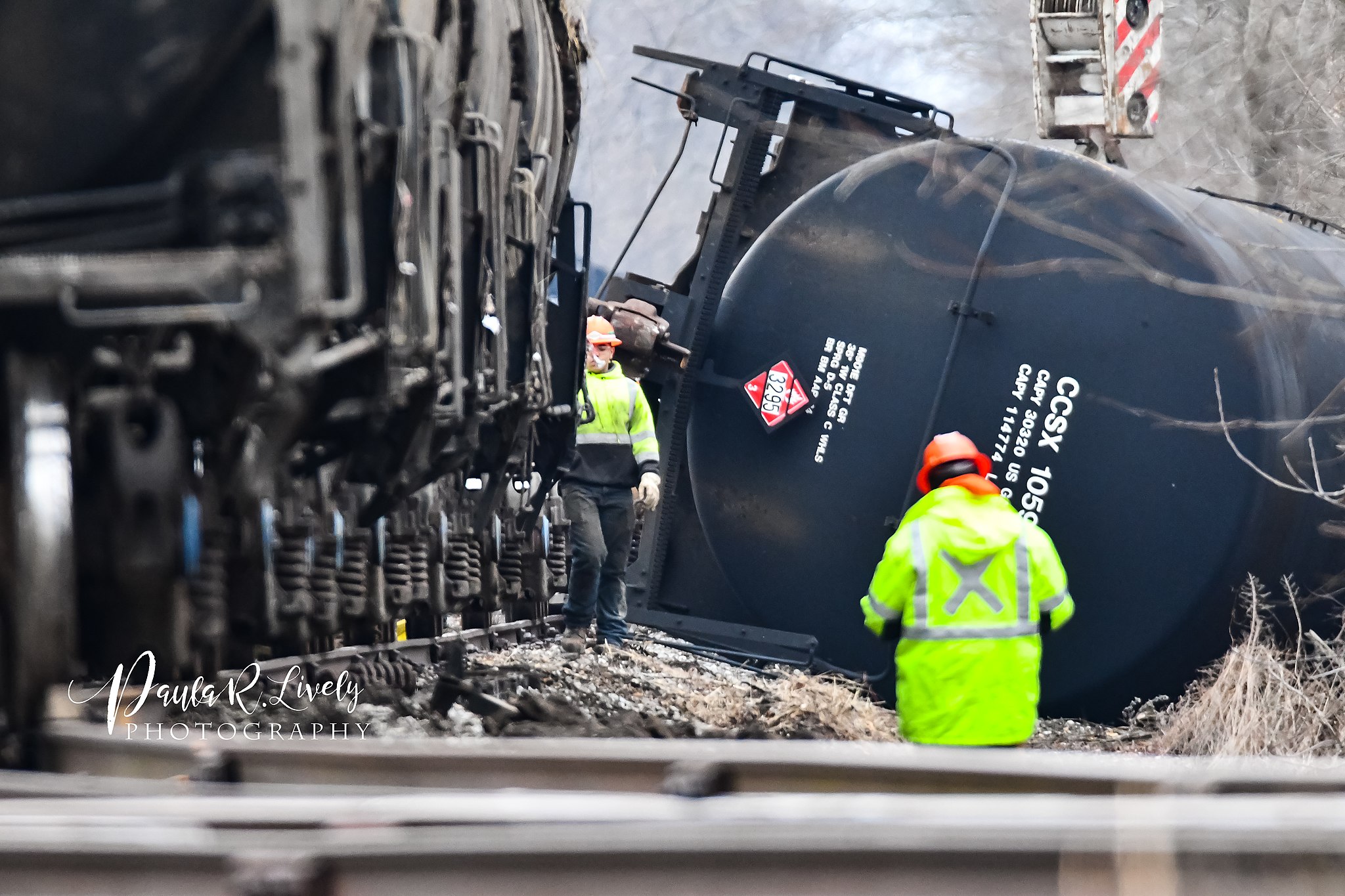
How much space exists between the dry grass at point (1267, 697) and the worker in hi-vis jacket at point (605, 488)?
11.4 ft

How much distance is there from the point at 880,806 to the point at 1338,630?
5.26 meters

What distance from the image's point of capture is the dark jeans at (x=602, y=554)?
926cm

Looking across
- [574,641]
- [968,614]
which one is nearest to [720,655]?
[574,641]

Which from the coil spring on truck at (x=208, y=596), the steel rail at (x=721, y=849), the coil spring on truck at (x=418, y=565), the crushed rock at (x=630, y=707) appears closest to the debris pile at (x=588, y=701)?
the crushed rock at (x=630, y=707)

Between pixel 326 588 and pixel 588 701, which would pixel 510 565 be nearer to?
pixel 588 701

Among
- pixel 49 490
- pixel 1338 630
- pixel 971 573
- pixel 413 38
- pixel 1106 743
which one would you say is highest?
pixel 413 38

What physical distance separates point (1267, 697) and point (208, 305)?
4.56 metres

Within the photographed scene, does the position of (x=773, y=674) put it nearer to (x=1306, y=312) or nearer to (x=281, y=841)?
(x=1306, y=312)

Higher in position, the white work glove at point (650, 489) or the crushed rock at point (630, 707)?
the white work glove at point (650, 489)

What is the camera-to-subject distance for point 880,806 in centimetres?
226

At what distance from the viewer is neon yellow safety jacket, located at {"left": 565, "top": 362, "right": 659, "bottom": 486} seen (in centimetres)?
901

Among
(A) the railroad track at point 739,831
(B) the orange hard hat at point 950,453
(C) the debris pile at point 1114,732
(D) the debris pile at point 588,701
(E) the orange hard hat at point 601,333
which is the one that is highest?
(E) the orange hard hat at point 601,333

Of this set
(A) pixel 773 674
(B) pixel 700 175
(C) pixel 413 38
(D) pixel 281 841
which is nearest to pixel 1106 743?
(A) pixel 773 674

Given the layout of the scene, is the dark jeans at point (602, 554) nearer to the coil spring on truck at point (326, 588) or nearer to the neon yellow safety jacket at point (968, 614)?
the coil spring on truck at point (326, 588)
